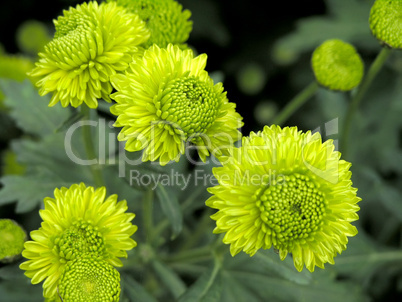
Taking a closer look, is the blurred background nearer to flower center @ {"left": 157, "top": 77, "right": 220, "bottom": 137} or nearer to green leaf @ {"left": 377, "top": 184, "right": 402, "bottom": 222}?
green leaf @ {"left": 377, "top": 184, "right": 402, "bottom": 222}

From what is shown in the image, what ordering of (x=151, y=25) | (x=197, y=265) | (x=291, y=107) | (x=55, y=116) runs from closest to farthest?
(x=151, y=25) → (x=291, y=107) → (x=197, y=265) → (x=55, y=116)

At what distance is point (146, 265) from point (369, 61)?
79.1 inches

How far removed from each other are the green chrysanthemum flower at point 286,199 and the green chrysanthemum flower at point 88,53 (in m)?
0.47

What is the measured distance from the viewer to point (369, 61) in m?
3.04

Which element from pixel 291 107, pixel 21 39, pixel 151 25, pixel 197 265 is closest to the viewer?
pixel 151 25

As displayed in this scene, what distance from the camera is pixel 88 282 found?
4.23 feet

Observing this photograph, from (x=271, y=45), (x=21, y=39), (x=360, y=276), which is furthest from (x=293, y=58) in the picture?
(x=21, y=39)

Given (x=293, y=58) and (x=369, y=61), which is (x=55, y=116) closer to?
(x=293, y=58)

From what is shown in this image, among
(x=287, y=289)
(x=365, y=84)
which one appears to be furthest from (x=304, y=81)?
(x=287, y=289)

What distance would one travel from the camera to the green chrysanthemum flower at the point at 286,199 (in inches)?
51.8

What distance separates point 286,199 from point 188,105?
394 millimetres

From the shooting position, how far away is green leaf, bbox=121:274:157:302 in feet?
5.46

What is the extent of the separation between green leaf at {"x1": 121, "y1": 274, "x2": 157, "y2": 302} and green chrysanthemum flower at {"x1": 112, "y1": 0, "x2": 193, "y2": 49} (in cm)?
85

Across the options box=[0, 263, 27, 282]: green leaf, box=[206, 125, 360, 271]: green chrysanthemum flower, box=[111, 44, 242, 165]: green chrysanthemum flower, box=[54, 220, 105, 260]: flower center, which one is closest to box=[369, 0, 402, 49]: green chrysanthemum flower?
box=[206, 125, 360, 271]: green chrysanthemum flower
